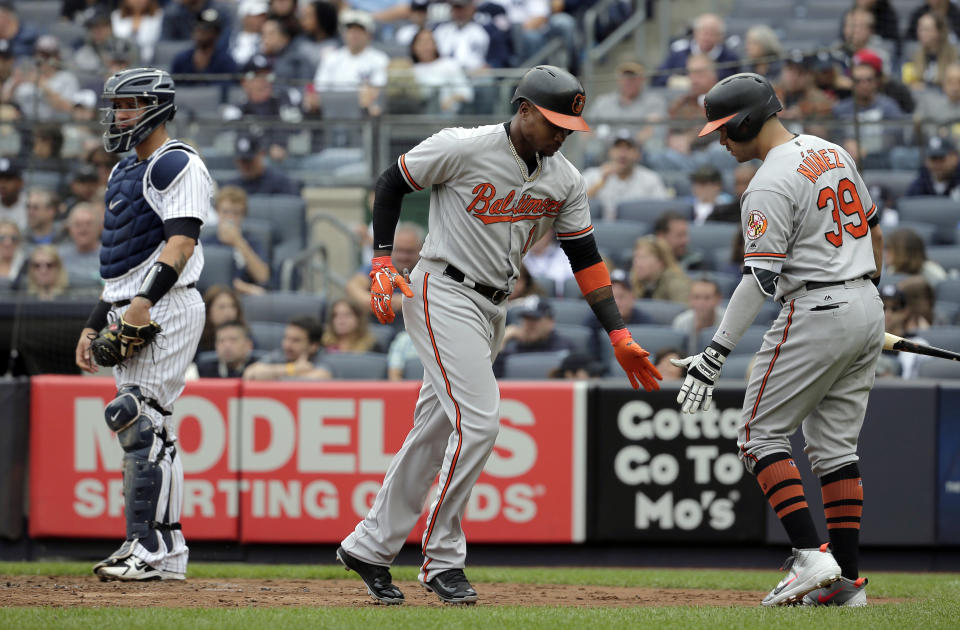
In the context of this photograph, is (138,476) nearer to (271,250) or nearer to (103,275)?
(103,275)

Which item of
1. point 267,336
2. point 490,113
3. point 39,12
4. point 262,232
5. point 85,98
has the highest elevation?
point 39,12

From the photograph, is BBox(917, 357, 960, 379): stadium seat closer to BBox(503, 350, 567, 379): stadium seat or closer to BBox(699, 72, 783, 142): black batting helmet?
BBox(503, 350, 567, 379): stadium seat

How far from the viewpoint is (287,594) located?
556 centimetres

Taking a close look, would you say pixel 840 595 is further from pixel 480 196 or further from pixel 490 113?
pixel 490 113

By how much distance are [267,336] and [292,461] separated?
155 centimetres

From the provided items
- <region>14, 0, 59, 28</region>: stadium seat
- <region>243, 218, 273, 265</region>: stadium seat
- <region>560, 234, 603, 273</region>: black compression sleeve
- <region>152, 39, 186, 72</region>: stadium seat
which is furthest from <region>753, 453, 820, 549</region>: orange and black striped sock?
<region>14, 0, 59, 28</region>: stadium seat

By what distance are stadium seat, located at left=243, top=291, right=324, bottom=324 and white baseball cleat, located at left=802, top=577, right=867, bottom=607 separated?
5.09 meters

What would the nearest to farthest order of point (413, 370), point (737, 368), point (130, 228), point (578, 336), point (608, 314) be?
point (608, 314)
point (130, 228)
point (737, 368)
point (413, 370)
point (578, 336)

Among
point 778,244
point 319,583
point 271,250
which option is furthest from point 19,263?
point 778,244

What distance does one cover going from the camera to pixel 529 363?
345 inches

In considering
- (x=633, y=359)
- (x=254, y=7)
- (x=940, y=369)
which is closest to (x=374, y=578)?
(x=633, y=359)

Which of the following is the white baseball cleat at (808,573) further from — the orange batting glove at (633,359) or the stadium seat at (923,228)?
the stadium seat at (923,228)

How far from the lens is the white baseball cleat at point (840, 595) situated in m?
5.16

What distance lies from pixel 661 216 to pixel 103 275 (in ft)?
18.0
